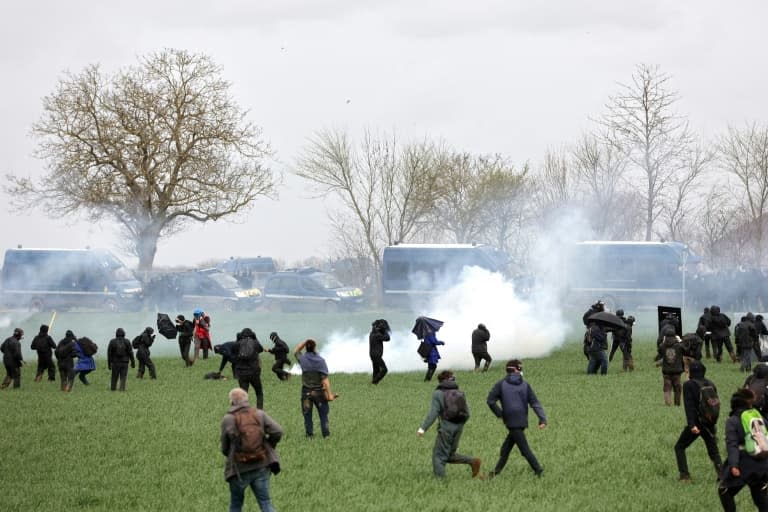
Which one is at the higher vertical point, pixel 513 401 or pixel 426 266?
pixel 426 266

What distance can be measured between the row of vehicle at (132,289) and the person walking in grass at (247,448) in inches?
1602

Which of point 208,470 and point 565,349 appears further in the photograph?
point 565,349

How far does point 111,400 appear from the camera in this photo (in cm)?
2494

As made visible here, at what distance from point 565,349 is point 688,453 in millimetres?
Result: 18648

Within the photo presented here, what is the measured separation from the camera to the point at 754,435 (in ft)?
37.6

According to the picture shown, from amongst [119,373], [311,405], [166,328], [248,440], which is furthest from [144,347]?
[248,440]

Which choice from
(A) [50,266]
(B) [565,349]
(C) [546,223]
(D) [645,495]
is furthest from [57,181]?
(D) [645,495]

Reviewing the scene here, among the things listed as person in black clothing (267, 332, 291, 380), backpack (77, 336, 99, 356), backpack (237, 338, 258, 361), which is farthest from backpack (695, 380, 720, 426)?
backpack (77, 336, 99, 356)

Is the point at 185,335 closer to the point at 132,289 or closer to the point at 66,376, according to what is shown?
the point at 66,376

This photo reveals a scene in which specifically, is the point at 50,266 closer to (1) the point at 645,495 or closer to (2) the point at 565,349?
(2) the point at 565,349

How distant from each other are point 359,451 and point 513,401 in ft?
11.8

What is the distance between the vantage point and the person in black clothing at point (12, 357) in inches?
1081

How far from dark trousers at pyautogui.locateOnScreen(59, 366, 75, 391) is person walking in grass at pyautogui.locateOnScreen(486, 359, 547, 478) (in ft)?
50.9

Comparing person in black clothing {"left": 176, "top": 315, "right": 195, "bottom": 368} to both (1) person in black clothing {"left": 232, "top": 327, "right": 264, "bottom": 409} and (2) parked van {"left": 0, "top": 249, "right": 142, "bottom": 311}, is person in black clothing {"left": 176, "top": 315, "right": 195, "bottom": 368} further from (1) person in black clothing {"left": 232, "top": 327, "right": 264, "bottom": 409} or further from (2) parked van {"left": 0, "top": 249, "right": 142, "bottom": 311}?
(2) parked van {"left": 0, "top": 249, "right": 142, "bottom": 311}
